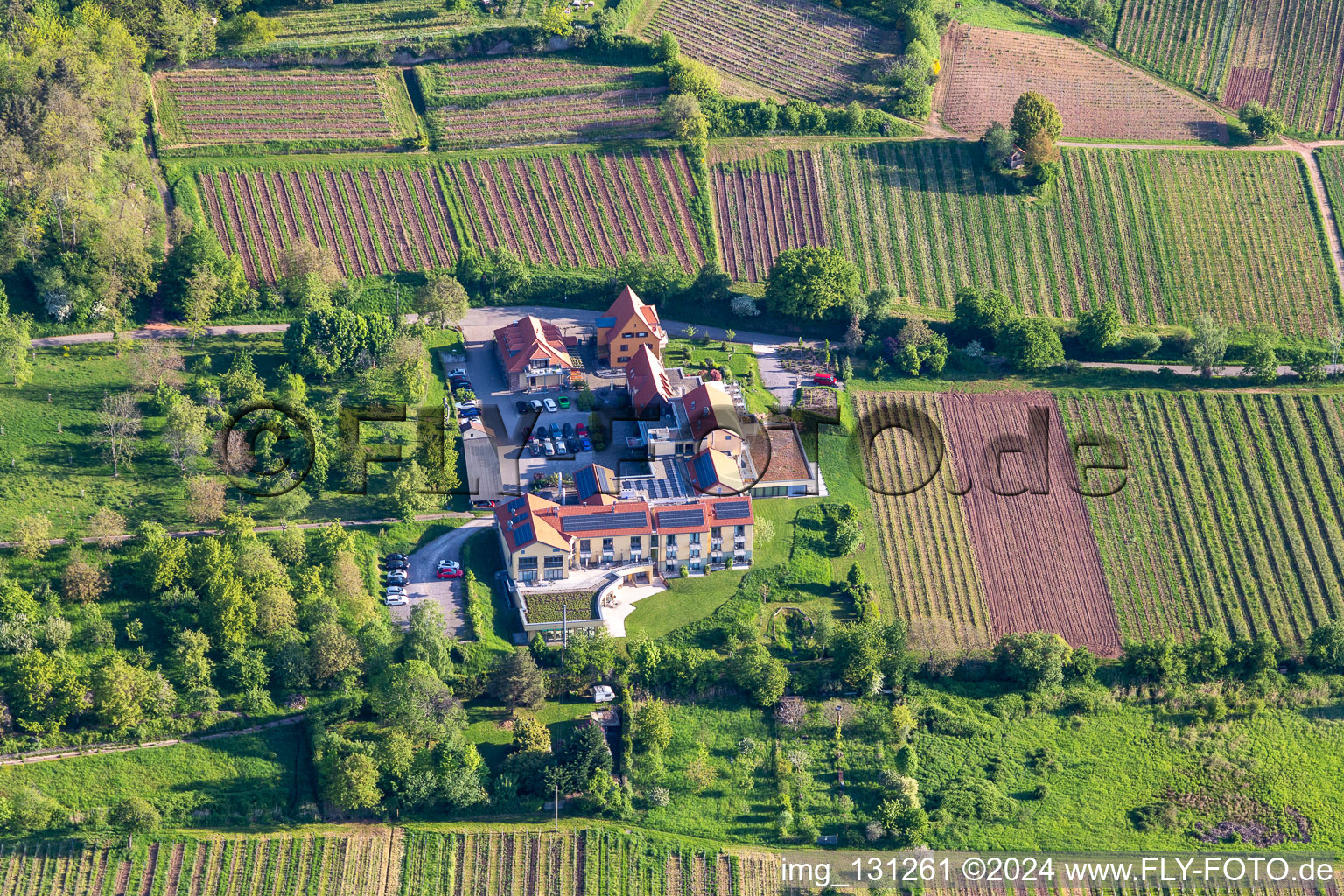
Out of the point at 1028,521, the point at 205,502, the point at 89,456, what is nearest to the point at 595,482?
the point at 205,502

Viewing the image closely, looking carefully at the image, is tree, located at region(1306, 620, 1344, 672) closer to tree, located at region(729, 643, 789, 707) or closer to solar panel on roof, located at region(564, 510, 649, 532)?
tree, located at region(729, 643, 789, 707)

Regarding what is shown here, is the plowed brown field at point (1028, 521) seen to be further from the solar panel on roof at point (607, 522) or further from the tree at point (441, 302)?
the tree at point (441, 302)

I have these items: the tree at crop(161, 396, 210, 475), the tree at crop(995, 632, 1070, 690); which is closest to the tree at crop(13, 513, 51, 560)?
the tree at crop(161, 396, 210, 475)

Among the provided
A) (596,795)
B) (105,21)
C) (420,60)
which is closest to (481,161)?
(420,60)

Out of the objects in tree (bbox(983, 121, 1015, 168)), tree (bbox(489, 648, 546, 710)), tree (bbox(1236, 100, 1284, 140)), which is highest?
tree (bbox(1236, 100, 1284, 140))

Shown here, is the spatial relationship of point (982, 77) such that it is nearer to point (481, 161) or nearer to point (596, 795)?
point (481, 161)

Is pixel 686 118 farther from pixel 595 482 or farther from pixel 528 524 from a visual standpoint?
pixel 528 524
